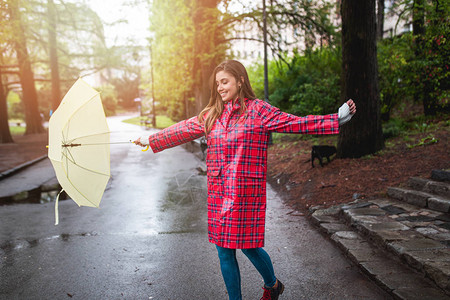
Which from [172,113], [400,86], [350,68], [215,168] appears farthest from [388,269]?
[172,113]

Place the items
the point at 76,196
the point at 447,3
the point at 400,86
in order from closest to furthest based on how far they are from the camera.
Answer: the point at 76,196, the point at 447,3, the point at 400,86

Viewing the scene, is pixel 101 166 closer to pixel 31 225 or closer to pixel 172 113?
pixel 31 225

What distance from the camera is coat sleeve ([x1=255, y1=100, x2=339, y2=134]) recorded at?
2.63m

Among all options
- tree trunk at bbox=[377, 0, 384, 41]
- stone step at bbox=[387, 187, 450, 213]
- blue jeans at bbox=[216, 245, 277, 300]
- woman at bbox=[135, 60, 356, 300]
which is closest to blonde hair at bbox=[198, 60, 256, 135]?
woman at bbox=[135, 60, 356, 300]

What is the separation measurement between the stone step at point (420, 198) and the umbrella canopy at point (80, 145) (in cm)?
457

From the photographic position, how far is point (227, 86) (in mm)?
2801

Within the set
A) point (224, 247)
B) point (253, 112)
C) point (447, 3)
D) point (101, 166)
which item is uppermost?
point (447, 3)

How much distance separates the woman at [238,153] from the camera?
Result: 105 inches

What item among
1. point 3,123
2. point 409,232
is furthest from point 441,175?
point 3,123

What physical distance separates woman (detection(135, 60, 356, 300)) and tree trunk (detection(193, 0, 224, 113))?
1110 cm

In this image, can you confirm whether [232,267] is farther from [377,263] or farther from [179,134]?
[377,263]

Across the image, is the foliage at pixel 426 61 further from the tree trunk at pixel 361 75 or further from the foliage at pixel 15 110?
the foliage at pixel 15 110

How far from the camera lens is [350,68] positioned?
26.0ft

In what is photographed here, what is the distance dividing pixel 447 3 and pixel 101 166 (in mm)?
7765
